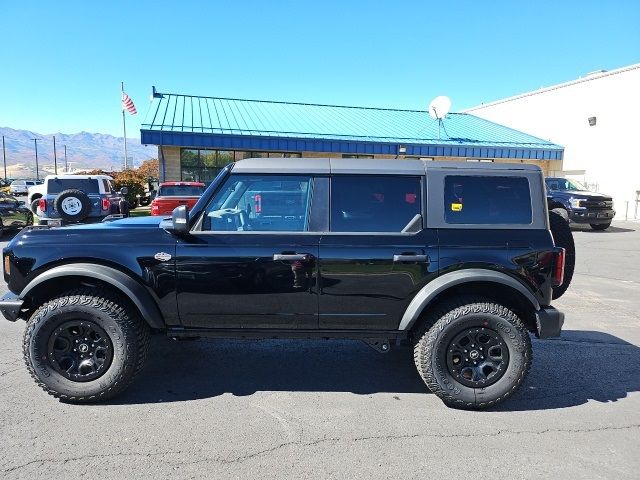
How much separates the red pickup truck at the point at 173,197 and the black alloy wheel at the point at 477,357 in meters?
9.83

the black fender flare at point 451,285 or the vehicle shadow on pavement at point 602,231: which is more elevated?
the black fender flare at point 451,285

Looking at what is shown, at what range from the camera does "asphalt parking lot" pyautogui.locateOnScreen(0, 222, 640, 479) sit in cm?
271

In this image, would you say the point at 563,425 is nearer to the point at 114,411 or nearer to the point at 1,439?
the point at 114,411

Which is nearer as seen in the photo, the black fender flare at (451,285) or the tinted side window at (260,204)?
the black fender flare at (451,285)

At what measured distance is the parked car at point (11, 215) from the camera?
11.7m

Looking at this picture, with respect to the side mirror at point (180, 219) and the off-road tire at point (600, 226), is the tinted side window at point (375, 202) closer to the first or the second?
the side mirror at point (180, 219)

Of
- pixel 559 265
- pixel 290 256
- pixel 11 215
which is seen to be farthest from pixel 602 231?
pixel 11 215

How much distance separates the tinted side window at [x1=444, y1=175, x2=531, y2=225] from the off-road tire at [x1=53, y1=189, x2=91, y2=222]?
10127 mm

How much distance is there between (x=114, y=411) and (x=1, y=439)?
68 cm

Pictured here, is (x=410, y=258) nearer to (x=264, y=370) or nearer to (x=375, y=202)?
(x=375, y=202)

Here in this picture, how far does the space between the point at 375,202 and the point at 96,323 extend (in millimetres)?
2334

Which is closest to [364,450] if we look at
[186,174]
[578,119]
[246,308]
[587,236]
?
[246,308]

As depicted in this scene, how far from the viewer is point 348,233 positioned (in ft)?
11.1

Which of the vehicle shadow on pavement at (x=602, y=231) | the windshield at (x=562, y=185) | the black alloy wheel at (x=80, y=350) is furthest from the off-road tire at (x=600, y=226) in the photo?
the black alloy wheel at (x=80, y=350)
